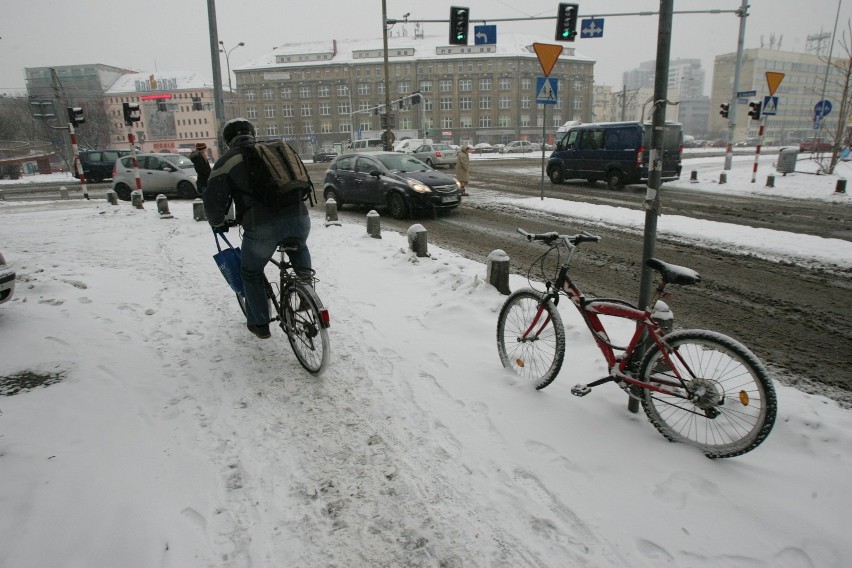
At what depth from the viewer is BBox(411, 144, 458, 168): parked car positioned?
29.5 metres

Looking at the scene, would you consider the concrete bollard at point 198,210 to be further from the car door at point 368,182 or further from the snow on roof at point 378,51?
the snow on roof at point 378,51

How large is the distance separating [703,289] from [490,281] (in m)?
2.81

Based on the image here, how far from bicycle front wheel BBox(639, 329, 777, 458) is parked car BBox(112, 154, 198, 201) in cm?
1689

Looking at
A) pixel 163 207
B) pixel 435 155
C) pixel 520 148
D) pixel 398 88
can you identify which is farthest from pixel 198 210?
pixel 398 88

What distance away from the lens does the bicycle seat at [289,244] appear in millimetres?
3874

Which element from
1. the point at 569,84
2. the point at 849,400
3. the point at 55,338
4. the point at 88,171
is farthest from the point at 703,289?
the point at 569,84

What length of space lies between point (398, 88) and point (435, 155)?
59512 millimetres

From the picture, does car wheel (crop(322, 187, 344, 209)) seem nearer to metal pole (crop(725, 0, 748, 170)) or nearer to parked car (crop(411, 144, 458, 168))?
parked car (crop(411, 144, 458, 168))

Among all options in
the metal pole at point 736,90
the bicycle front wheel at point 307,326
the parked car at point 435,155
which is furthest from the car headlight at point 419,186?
the parked car at point 435,155

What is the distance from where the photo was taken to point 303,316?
389 cm

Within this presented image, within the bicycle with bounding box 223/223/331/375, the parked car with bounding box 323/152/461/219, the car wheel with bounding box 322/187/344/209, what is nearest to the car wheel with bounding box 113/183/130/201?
the car wheel with bounding box 322/187/344/209

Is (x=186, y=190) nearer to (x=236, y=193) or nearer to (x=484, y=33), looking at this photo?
(x=484, y=33)

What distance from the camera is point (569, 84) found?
86750 millimetres

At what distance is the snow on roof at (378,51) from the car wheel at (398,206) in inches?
3092
